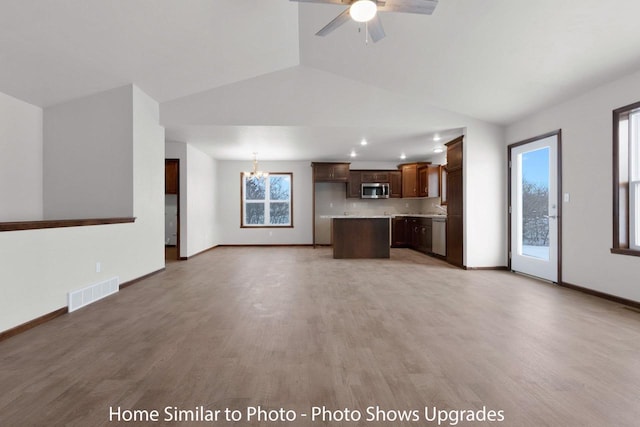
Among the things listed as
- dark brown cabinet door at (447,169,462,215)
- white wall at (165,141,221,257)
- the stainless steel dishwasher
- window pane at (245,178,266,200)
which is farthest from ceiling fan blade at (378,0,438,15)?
window pane at (245,178,266,200)

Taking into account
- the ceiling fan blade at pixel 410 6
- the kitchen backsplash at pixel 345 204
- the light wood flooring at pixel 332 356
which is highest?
the ceiling fan blade at pixel 410 6

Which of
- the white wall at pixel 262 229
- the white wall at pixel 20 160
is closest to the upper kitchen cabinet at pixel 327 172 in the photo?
the white wall at pixel 262 229

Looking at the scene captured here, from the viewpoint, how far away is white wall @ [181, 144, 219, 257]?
713cm

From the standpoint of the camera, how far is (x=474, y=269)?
5.74 m

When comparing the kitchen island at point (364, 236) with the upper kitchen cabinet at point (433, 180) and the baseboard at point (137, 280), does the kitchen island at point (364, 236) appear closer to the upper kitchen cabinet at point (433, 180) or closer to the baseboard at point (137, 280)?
the upper kitchen cabinet at point (433, 180)

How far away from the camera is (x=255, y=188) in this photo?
948cm

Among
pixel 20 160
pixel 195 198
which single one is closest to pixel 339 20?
pixel 20 160

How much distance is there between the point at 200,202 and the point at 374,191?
466 centimetres

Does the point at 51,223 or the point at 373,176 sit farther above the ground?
the point at 373,176

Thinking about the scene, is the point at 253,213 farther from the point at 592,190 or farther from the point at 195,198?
the point at 592,190

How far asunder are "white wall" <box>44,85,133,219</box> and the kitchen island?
4156mm

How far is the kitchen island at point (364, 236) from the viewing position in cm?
721

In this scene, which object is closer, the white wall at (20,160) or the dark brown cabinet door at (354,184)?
the white wall at (20,160)

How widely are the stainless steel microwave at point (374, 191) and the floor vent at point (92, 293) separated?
650cm
